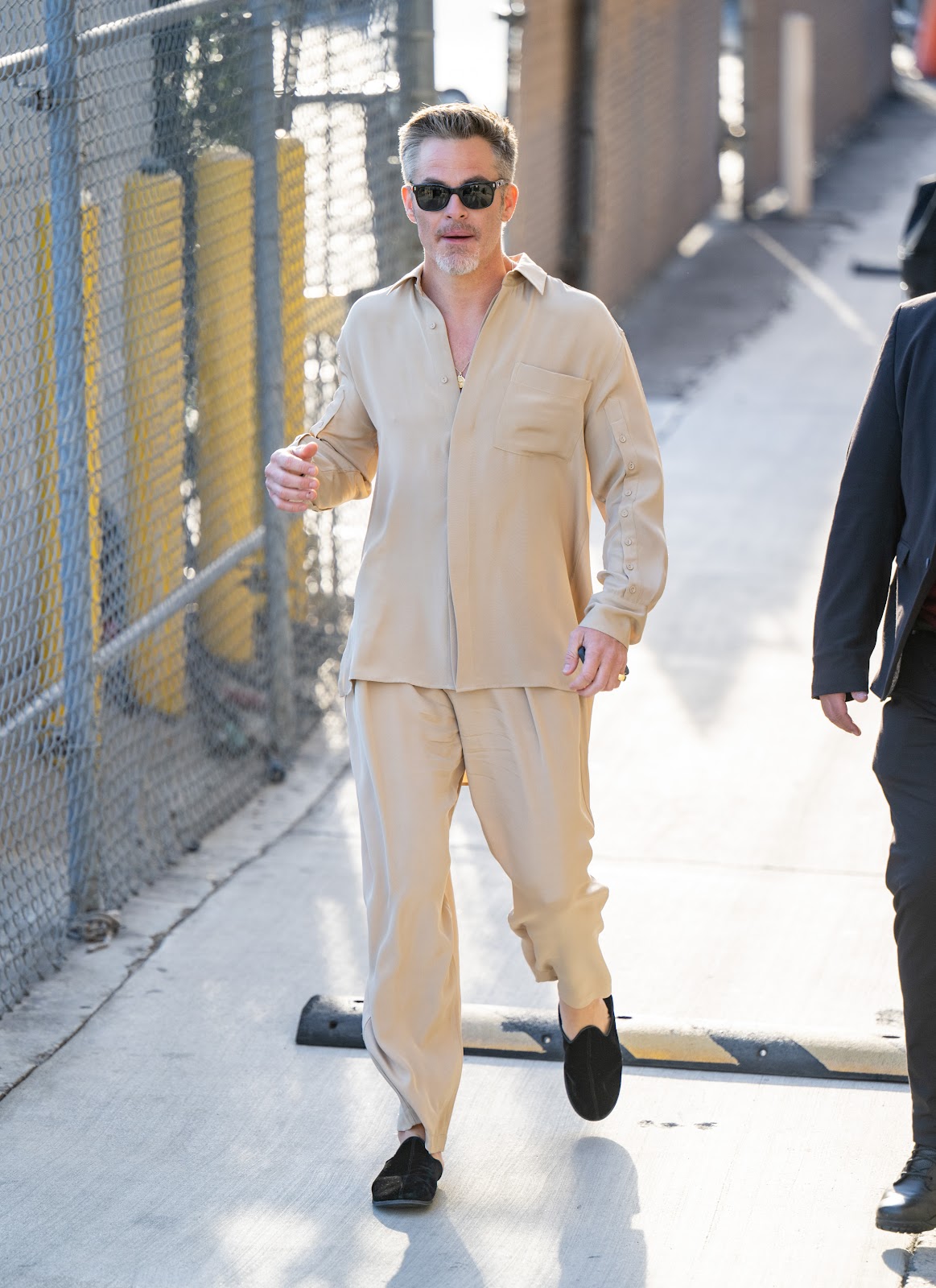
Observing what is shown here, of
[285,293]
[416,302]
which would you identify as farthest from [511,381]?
[285,293]

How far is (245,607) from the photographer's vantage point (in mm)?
6258

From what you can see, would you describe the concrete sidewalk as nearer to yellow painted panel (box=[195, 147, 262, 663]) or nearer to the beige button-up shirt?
yellow painted panel (box=[195, 147, 262, 663])

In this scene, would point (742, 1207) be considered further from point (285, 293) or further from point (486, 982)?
point (285, 293)

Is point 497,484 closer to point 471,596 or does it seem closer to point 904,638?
point 471,596

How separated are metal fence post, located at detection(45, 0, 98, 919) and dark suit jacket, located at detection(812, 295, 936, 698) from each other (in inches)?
77.0

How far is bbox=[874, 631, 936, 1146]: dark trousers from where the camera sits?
3342 millimetres

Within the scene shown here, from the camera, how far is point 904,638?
11.0 feet

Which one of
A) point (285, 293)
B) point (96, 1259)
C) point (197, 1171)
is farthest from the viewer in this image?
point (285, 293)

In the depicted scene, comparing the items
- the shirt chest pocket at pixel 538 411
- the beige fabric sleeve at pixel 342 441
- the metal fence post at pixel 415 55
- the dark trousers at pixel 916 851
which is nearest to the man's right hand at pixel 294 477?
the beige fabric sleeve at pixel 342 441

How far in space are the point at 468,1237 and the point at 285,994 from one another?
1.15 meters

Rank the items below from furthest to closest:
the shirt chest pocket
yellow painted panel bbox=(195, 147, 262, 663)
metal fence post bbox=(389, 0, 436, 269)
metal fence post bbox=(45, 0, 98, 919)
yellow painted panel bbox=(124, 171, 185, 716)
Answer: metal fence post bbox=(389, 0, 436, 269) → yellow painted panel bbox=(195, 147, 262, 663) → yellow painted panel bbox=(124, 171, 185, 716) → metal fence post bbox=(45, 0, 98, 919) → the shirt chest pocket

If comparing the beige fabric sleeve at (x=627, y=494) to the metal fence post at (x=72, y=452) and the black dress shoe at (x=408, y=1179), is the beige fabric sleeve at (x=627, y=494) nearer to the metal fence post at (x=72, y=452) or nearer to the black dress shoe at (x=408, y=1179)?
the black dress shoe at (x=408, y=1179)

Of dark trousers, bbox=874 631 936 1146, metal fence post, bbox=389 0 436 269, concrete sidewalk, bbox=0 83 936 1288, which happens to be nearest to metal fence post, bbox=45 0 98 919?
concrete sidewalk, bbox=0 83 936 1288

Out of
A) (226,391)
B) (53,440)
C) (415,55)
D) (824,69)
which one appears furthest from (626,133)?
(53,440)
